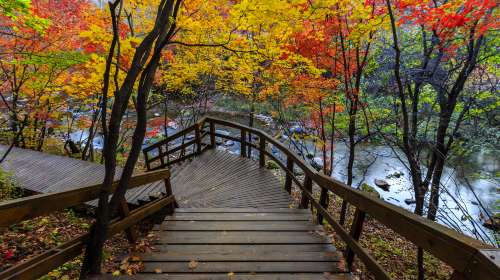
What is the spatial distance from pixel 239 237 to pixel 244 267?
2.40ft

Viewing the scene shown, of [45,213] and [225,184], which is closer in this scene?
[45,213]

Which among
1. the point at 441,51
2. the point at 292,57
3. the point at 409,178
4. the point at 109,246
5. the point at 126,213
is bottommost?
the point at 409,178

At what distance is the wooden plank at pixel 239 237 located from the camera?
3.57 metres

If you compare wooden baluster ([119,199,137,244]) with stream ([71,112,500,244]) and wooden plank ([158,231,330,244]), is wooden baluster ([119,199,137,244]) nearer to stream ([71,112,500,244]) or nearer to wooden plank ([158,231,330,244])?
wooden plank ([158,231,330,244])

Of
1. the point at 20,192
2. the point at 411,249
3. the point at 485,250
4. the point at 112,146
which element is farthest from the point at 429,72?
the point at 20,192

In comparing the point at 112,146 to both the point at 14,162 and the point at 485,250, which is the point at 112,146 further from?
the point at 14,162

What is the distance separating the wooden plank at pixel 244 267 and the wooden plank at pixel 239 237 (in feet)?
1.61

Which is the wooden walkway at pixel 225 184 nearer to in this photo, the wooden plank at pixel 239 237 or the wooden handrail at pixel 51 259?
the wooden plank at pixel 239 237

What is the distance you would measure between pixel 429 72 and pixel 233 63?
6.14 metres

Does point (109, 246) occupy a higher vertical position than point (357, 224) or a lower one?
lower

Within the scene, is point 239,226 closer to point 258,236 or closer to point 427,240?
point 258,236

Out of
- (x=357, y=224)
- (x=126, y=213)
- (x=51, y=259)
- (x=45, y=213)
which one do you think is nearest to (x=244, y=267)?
(x=357, y=224)

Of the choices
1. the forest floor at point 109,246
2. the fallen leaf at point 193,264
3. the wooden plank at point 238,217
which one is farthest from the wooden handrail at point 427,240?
the fallen leaf at point 193,264

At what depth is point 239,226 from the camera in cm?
409
